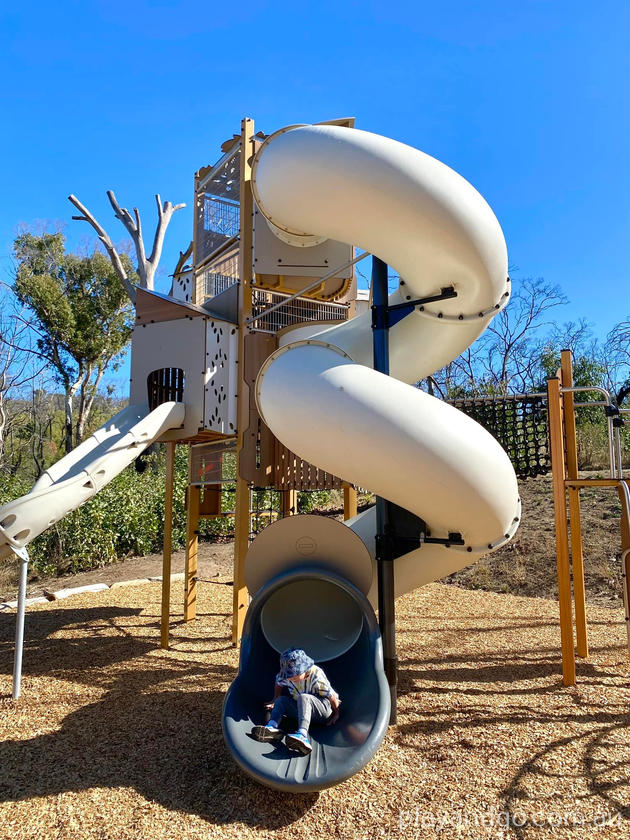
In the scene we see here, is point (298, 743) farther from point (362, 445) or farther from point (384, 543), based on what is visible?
point (362, 445)

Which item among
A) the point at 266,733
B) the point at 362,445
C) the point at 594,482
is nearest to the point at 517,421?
the point at 594,482

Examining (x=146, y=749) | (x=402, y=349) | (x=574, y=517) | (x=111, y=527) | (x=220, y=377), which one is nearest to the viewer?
(x=146, y=749)

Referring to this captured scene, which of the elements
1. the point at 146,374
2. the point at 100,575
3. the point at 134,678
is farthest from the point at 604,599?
the point at 100,575

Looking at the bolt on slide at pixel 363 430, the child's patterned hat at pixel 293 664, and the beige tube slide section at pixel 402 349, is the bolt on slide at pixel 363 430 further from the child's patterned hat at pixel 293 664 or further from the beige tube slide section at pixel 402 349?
the child's patterned hat at pixel 293 664

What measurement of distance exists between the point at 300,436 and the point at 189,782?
2.02 meters

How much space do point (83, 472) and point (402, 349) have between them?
2.75 m

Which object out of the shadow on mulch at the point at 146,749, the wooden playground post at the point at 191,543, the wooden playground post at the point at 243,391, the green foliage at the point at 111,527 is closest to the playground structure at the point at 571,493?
the shadow on mulch at the point at 146,749

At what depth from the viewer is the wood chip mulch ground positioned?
282 centimetres

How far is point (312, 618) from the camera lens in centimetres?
423

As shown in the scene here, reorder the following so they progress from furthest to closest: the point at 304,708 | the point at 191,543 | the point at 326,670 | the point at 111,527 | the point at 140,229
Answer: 1. the point at 140,229
2. the point at 111,527
3. the point at 191,543
4. the point at 326,670
5. the point at 304,708

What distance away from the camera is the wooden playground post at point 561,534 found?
4629 mm

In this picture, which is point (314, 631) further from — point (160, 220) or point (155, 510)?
point (160, 220)

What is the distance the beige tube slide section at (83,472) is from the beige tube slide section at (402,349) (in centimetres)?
178

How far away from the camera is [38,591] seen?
9.66 m
